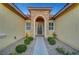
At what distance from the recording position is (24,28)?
4109 mm

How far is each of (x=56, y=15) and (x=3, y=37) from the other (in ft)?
4.74

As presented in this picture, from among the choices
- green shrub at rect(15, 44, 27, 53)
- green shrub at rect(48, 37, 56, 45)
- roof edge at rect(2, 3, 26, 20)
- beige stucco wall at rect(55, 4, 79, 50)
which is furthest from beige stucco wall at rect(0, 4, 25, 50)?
beige stucco wall at rect(55, 4, 79, 50)

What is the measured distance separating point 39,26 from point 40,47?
0.53m

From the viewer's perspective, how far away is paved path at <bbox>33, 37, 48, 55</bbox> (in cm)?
385

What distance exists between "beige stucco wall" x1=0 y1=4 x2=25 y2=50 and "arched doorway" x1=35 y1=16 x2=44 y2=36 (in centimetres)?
35

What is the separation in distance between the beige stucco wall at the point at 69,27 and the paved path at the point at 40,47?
0.46m

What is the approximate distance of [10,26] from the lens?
401 centimetres

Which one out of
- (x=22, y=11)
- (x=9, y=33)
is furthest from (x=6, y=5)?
(x=9, y=33)

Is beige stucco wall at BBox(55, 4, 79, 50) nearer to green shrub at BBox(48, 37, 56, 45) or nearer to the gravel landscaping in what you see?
green shrub at BBox(48, 37, 56, 45)

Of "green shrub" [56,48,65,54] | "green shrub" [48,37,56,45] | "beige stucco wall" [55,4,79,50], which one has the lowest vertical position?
"green shrub" [56,48,65,54]

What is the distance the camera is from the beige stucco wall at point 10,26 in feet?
12.6

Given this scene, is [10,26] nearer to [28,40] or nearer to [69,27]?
[28,40]

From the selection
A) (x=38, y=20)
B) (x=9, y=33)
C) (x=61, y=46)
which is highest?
(x=38, y=20)
